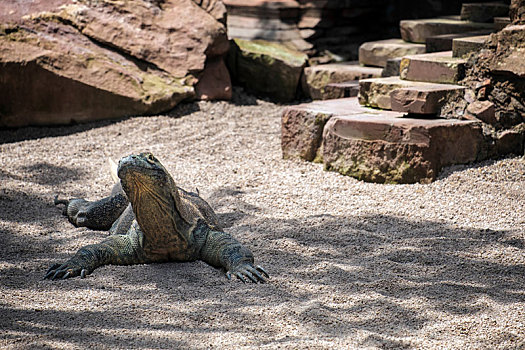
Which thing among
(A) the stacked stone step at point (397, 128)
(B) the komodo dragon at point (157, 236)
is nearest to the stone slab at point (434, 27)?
(A) the stacked stone step at point (397, 128)

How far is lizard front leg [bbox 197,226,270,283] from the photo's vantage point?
3.60 m

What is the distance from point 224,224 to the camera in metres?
4.64

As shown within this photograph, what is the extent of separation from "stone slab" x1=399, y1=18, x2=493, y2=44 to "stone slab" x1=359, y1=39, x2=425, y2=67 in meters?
0.11

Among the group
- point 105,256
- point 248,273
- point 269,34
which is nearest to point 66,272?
point 105,256

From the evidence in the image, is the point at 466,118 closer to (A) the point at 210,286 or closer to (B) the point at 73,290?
(A) the point at 210,286

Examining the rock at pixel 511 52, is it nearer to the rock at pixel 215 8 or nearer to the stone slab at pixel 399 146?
the stone slab at pixel 399 146

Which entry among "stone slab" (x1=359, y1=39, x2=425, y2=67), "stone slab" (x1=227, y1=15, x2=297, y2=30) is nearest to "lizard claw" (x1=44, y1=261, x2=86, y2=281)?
"stone slab" (x1=359, y1=39, x2=425, y2=67)

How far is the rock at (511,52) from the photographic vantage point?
5.36 metres

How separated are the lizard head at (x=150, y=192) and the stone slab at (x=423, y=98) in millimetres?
2550

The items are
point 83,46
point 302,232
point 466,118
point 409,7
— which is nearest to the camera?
point 302,232

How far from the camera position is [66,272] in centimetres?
361

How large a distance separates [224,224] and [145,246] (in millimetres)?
986

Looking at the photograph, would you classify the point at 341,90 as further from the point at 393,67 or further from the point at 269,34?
the point at 269,34

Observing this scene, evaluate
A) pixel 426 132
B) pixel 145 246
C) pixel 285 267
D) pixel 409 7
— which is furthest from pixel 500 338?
pixel 409 7
